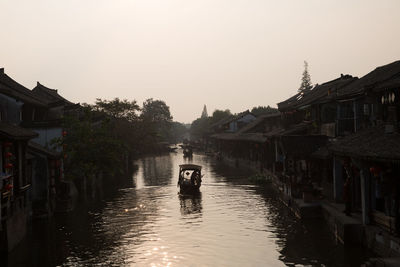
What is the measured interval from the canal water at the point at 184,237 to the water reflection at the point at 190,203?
0.07 meters

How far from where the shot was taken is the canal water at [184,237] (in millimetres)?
16938

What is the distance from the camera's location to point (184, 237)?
20.6 meters

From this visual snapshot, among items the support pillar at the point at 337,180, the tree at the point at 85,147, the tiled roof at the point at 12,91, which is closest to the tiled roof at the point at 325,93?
the support pillar at the point at 337,180

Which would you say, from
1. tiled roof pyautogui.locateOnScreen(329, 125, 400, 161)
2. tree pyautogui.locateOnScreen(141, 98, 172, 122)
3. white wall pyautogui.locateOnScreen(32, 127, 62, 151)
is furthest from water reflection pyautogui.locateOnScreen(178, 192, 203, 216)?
tree pyautogui.locateOnScreen(141, 98, 172, 122)

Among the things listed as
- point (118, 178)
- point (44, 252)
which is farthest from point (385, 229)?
point (118, 178)

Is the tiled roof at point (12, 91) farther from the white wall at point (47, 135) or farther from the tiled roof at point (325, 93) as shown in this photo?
the tiled roof at point (325, 93)

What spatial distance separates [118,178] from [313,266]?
35.5 meters

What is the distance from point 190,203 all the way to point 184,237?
1023 cm

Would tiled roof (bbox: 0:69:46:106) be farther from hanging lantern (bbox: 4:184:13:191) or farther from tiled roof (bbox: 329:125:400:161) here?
tiled roof (bbox: 329:125:400:161)

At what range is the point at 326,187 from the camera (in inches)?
1046

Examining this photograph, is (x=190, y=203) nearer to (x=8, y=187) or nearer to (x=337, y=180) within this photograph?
(x=337, y=180)

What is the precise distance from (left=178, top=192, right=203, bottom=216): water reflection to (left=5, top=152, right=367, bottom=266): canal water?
69 millimetres

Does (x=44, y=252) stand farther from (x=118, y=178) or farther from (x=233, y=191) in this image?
(x=118, y=178)

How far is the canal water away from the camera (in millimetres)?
16938
